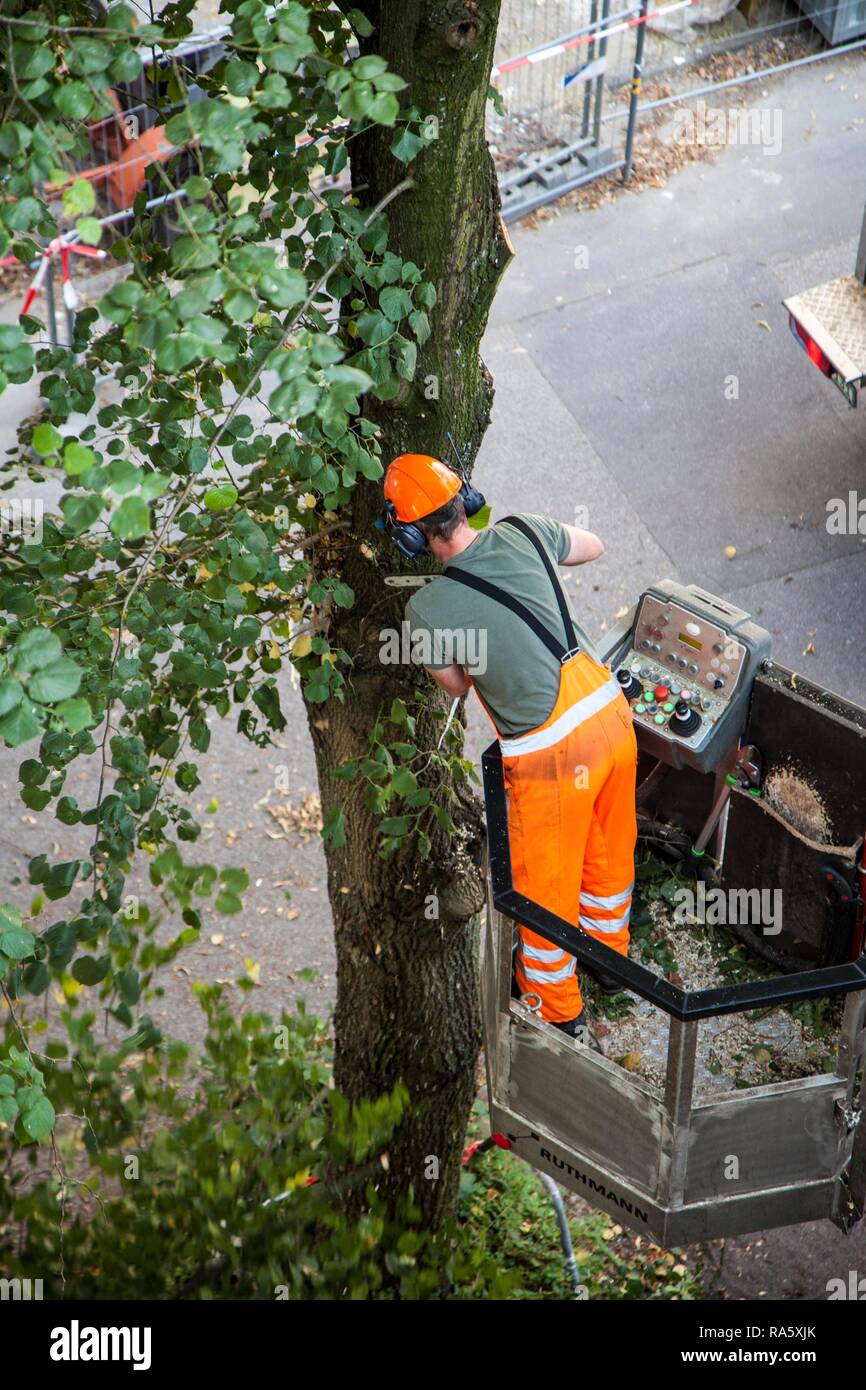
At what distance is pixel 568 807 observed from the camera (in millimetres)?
5195

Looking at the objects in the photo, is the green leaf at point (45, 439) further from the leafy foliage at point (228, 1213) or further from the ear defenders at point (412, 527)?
the leafy foliage at point (228, 1213)

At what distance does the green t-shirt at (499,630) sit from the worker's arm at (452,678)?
0.08 feet

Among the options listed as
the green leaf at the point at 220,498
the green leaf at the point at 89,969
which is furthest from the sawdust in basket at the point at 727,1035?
the green leaf at the point at 220,498

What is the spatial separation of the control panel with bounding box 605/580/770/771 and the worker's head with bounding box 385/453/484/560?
4.35ft

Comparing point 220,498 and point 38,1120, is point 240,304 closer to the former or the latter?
point 220,498

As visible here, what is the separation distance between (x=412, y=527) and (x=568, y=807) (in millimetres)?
1096

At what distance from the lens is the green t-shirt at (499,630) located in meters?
4.98

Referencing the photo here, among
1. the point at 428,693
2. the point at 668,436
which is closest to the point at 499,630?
the point at 428,693

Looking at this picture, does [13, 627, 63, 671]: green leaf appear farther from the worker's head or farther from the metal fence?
the metal fence

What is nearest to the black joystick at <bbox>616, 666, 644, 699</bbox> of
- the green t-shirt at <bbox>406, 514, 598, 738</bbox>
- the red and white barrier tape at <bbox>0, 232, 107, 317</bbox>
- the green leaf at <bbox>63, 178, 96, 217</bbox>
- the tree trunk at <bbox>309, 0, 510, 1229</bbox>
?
the tree trunk at <bbox>309, 0, 510, 1229</bbox>

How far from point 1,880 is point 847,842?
487cm

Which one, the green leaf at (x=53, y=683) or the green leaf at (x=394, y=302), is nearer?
the green leaf at (x=53, y=683)

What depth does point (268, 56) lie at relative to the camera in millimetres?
3035
